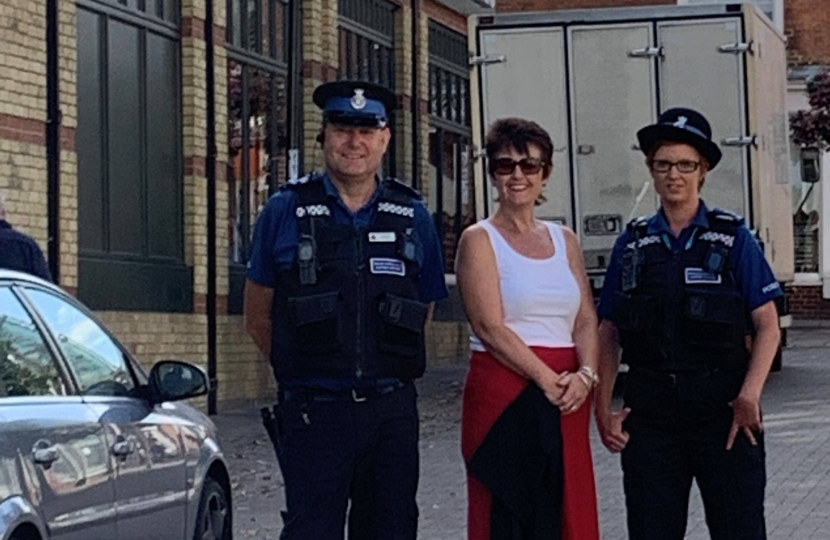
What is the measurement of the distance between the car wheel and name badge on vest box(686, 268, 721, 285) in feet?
8.66

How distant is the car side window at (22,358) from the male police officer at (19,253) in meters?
2.87

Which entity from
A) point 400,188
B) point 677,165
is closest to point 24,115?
point 400,188

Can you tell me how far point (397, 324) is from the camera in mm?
6719

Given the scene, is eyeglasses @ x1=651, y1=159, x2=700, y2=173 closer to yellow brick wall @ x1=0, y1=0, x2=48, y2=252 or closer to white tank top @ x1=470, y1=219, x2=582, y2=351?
white tank top @ x1=470, y1=219, x2=582, y2=351

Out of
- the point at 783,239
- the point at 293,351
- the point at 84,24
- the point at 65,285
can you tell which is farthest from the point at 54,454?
the point at 783,239

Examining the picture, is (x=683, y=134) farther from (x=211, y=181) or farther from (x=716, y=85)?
(x=211, y=181)

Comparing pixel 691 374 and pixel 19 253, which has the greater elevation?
pixel 19 253

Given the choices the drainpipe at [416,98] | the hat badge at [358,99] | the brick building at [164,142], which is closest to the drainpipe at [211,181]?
the brick building at [164,142]

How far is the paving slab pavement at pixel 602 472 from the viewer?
11.7 meters

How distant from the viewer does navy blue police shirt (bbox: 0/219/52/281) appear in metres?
10.0

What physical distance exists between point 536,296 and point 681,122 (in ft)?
2.57

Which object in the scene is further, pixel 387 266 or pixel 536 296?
pixel 536 296

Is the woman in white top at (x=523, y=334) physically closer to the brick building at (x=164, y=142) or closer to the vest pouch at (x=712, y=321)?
the vest pouch at (x=712, y=321)

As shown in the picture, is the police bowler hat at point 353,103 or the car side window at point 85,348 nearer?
the police bowler hat at point 353,103
